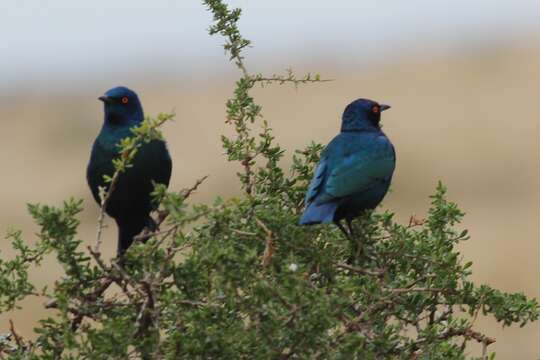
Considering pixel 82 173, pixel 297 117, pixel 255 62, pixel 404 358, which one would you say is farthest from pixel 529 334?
pixel 255 62

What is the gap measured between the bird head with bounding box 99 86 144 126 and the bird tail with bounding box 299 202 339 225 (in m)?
1.59

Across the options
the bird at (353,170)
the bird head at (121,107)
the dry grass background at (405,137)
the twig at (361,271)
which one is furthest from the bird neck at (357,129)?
the dry grass background at (405,137)

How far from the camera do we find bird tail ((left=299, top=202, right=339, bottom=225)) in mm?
5492

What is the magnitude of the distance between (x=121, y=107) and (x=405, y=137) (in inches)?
1202

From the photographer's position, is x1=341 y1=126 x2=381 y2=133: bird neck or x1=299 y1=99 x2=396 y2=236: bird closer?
x1=299 y1=99 x2=396 y2=236: bird

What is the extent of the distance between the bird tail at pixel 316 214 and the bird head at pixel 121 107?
1588mm

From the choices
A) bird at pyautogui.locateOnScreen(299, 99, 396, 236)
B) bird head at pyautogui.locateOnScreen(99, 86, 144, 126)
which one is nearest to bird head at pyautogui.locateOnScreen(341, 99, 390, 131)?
bird at pyautogui.locateOnScreen(299, 99, 396, 236)

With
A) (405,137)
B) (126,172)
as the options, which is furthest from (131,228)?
(405,137)

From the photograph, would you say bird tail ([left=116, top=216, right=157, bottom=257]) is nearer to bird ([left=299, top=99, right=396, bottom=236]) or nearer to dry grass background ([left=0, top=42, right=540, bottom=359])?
bird ([left=299, top=99, right=396, bottom=236])

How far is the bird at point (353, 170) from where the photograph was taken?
614 cm

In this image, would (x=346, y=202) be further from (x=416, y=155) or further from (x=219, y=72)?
(x=219, y=72)

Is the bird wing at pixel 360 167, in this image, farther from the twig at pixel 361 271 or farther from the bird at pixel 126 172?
the twig at pixel 361 271

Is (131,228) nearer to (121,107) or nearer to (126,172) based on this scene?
(126,172)

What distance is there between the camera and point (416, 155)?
113ft
